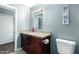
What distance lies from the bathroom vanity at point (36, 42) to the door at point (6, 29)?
20cm

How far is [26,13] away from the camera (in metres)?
1.46

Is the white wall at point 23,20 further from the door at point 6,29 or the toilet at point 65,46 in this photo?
the toilet at point 65,46

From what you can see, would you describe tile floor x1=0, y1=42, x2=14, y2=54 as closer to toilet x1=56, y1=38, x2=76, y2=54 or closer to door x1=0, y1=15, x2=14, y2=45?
door x1=0, y1=15, x2=14, y2=45

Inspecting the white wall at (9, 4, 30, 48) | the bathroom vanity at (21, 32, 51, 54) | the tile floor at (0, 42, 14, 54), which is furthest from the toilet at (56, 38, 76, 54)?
the tile floor at (0, 42, 14, 54)

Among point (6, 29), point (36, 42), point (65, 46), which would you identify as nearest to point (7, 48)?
point (6, 29)

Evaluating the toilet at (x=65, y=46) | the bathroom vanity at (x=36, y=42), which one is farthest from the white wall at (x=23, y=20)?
the toilet at (x=65, y=46)

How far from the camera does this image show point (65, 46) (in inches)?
54.1

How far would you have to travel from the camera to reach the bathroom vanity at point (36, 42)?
4.60 ft

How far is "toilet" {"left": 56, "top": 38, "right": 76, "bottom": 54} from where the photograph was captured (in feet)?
4.33

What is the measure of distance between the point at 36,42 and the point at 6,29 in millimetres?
497

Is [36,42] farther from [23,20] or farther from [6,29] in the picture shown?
[6,29]

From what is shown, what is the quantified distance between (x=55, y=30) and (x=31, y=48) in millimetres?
475
